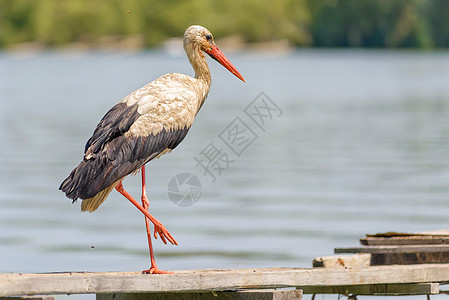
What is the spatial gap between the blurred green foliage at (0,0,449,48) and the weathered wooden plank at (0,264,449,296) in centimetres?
13300

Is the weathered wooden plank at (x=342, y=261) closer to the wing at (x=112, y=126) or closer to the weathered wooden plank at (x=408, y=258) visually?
the weathered wooden plank at (x=408, y=258)

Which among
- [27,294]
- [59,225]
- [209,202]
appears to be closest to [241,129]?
[209,202]

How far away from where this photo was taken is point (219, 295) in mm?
7688

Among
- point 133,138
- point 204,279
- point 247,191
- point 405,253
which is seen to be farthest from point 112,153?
point 247,191

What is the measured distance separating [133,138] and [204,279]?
3.82ft

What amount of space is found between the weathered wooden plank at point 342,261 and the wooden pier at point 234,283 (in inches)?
22.4

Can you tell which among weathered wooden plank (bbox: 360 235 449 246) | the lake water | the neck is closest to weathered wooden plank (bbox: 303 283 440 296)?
weathered wooden plank (bbox: 360 235 449 246)

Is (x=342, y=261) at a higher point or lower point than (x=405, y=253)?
lower

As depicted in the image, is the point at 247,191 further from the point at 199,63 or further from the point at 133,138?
the point at 133,138

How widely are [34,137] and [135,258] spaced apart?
816 inches

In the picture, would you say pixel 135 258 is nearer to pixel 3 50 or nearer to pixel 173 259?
pixel 173 259

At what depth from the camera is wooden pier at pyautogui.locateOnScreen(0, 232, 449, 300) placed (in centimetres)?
704

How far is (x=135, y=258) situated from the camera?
49.0 ft

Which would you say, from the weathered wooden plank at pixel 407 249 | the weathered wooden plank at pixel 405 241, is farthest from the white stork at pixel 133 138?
the weathered wooden plank at pixel 405 241
